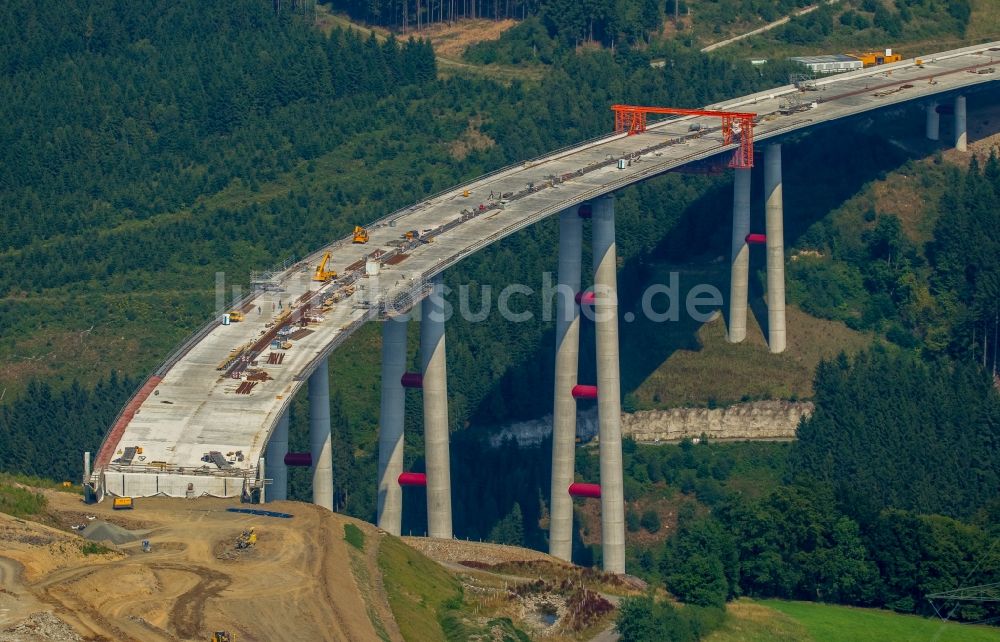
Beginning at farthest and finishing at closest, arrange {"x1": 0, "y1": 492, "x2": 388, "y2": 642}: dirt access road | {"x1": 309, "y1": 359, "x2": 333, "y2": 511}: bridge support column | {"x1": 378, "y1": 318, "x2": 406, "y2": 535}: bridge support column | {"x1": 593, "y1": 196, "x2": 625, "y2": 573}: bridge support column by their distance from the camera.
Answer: {"x1": 593, "y1": 196, "x2": 625, "y2": 573}: bridge support column
{"x1": 378, "y1": 318, "x2": 406, "y2": 535}: bridge support column
{"x1": 309, "y1": 359, "x2": 333, "y2": 511}: bridge support column
{"x1": 0, "y1": 492, "x2": 388, "y2": 642}: dirt access road

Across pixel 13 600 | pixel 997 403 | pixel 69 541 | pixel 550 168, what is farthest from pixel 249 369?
pixel 997 403

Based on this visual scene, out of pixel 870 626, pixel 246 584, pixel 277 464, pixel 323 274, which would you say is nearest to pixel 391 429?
pixel 323 274

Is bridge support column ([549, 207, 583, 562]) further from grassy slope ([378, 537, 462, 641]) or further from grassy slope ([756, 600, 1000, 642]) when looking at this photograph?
grassy slope ([378, 537, 462, 641])

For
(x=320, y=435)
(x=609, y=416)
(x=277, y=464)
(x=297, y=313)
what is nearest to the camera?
(x=297, y=313)

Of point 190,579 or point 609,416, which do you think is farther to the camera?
point 609,416

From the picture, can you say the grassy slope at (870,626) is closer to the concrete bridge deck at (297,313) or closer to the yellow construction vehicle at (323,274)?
the concrete bridge deck at (297,313)

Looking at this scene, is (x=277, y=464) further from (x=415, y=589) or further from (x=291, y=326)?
(x=415, y=589)

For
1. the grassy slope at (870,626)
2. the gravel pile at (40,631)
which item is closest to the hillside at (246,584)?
the gravel pile at (40,631)

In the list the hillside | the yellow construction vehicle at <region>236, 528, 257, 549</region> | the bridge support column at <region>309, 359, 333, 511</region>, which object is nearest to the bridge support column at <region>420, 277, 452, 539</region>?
the bridge support column at <region>309, 359, 333, 511</region>
